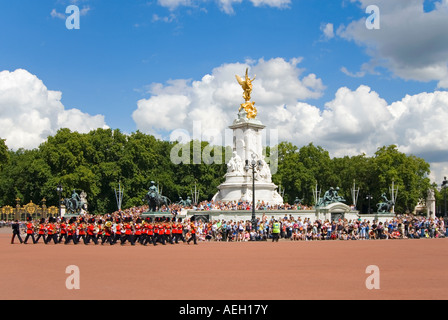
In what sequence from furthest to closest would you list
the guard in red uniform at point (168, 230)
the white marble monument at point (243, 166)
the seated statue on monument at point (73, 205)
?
the white marble monument at point (243, 166), the seated statue on monument at point (73, 205), the guard in red uniform at point (168, 230)

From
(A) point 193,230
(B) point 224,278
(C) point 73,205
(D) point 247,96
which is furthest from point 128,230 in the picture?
(D) point 247,96

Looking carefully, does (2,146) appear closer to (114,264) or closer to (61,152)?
(61,152)

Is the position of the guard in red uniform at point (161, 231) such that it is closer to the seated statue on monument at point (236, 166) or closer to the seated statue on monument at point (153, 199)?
the seated statue on monument at point (153, 199)

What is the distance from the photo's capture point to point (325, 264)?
617 inches

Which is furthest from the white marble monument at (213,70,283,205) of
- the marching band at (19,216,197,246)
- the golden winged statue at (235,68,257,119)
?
the marching band at (19,216,197,246)

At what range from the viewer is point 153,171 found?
2810 inches

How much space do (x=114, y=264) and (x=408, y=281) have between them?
342 inches

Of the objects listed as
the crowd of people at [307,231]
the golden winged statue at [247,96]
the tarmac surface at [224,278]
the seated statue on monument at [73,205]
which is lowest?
the tarmac surface at [224,278]

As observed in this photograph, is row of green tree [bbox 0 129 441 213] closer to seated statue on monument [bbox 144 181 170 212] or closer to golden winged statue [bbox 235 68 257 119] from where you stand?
golden winged statue [bbox 235 68 257 119]

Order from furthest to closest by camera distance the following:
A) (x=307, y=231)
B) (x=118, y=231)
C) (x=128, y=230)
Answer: (x=307, y=231) < (x=118, y=231) < (x=128, y=230)

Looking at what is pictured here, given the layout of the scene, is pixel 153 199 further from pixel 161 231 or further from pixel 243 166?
pixel 243 166

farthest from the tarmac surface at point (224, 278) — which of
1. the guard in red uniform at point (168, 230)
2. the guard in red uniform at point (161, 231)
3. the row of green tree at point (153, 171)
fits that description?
the row of green tree at point (153, 171)

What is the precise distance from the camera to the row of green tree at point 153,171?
6519 centimetres
